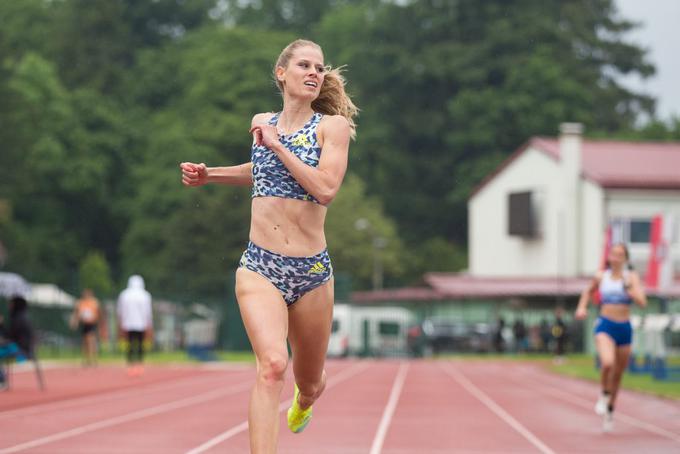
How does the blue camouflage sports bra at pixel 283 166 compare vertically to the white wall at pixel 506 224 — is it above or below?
below

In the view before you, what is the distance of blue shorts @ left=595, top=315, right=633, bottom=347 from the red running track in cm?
84

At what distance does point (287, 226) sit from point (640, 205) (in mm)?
53446

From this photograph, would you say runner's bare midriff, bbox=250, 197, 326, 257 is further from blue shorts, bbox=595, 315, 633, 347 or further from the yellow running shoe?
blue shorts, bbox=595, 315, 633, 347

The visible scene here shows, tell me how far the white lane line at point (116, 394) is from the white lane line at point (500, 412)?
166 inches

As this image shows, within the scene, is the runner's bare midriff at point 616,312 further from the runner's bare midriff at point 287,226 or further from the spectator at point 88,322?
the spectator at point 88,322

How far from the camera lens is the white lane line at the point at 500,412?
13.0m

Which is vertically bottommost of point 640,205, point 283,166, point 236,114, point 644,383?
point 644,383

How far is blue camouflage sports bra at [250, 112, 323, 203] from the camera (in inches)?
290

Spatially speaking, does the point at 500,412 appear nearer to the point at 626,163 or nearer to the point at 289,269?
the point at 289,269

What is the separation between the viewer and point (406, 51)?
3255 inches

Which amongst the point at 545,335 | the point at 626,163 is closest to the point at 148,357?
the point at 545,335

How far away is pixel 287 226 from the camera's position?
7.36m

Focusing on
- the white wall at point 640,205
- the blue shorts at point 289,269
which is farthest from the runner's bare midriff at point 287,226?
the white wall at point 640,205

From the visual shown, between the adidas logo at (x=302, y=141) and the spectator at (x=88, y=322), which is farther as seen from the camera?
the spectator at (x=88, y=322)
